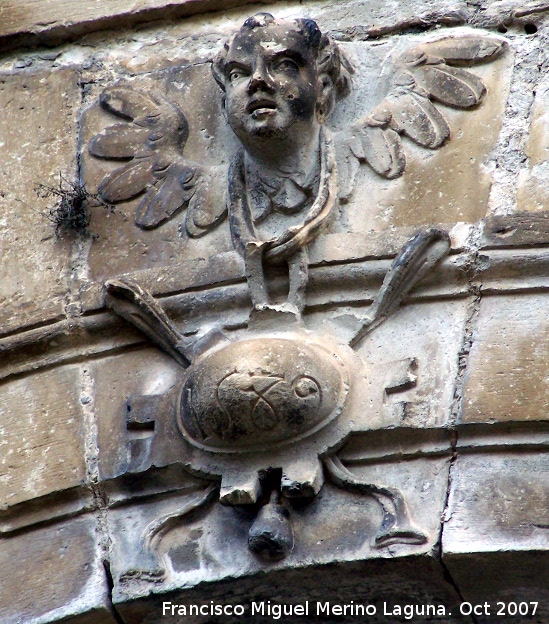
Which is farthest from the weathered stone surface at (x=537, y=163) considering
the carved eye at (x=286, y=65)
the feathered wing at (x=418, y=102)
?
the carved eye at (x=286, y=65)

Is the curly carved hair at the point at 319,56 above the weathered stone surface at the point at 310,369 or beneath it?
above

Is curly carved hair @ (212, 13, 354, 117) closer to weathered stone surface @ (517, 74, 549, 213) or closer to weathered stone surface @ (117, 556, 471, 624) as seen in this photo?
weathered stone surface @ (517, 74, 549, 213)

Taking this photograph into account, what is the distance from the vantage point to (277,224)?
3697 millimetres

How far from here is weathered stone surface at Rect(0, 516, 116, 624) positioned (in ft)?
10.9

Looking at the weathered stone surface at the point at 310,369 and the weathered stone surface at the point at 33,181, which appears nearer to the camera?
the weathered stone surface at the point at 310,369

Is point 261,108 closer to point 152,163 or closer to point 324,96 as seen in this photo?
point 324,96

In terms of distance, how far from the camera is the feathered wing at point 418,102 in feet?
12.4

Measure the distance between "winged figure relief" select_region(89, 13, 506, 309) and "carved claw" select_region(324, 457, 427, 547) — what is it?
458 millimetres

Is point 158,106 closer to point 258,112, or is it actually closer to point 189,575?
point 258,112

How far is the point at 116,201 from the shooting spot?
3.93 metres

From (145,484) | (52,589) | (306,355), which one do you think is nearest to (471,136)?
(306,355)

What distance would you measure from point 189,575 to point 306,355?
1.82 feet

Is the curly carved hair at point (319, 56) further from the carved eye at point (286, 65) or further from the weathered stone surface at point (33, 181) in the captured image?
the weathered stone surface at point (33, 181)

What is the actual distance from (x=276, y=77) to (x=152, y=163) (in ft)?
1.51
